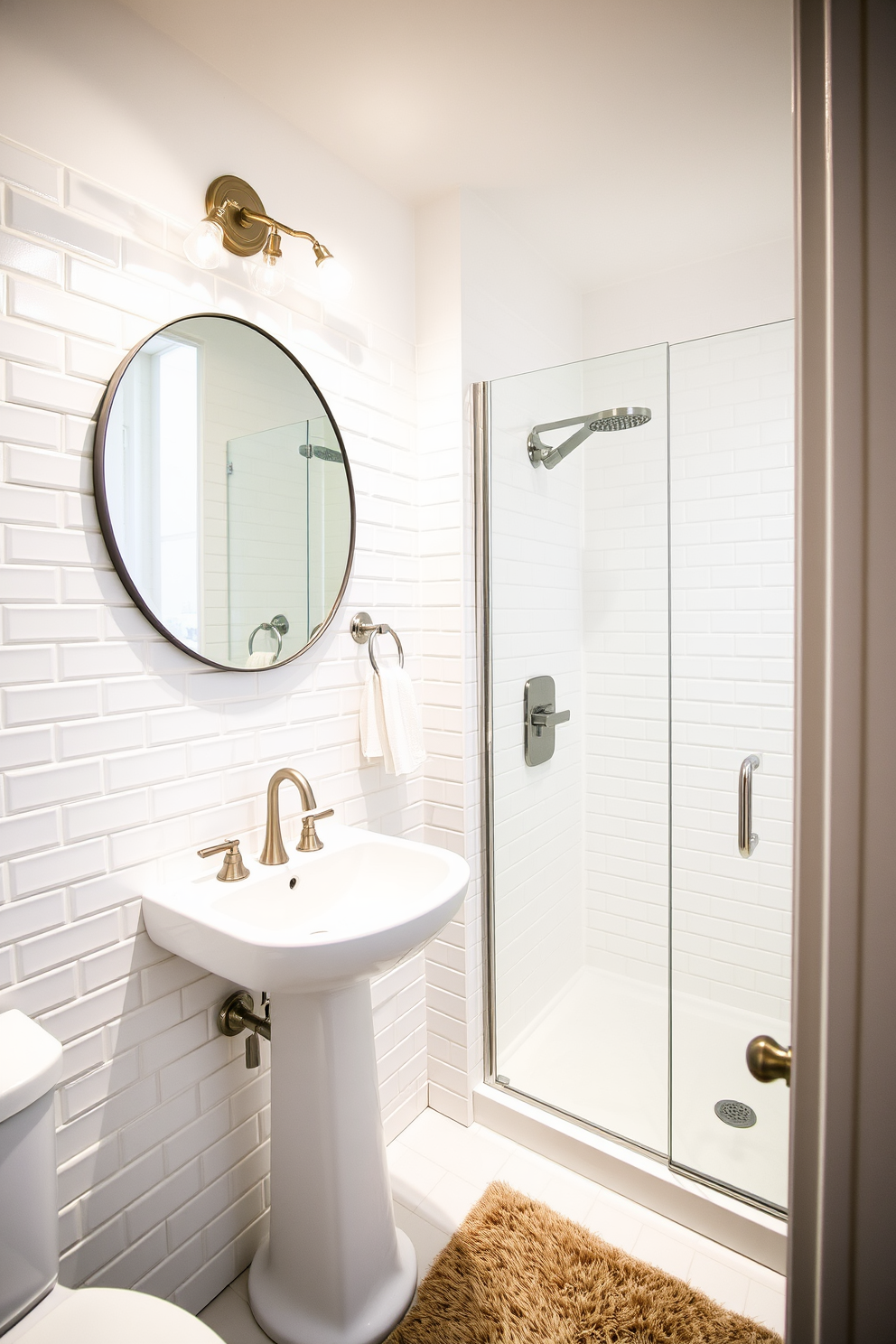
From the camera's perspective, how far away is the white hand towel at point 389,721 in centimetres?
178

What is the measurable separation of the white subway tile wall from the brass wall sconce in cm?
5

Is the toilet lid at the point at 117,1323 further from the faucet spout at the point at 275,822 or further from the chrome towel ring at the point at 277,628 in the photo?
the chrome towel ring at the point at 277,628

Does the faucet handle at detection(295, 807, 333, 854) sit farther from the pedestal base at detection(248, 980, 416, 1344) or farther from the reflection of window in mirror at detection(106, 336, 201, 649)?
the reflection of window in mirror at detection(106, 336, 201, 649)

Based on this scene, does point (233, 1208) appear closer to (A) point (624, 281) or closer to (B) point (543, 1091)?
(B) point (543, 1091)

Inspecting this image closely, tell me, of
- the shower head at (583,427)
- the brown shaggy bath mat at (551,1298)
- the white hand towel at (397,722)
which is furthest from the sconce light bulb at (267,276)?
the brown shaggy bath mat at (551,1298)

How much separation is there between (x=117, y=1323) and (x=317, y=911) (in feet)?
2.35

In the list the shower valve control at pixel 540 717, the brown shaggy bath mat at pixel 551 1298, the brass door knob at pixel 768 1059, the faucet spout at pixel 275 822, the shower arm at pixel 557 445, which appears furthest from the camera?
the shower valve control at pixel 540 717

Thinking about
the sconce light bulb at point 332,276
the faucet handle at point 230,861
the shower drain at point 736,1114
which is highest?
the sconce light bulb at point 332,276

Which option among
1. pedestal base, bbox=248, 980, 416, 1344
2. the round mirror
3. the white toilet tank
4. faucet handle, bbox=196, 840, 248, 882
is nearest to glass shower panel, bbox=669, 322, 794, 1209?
pedestal base, bbox=248, 980, 416, 1344

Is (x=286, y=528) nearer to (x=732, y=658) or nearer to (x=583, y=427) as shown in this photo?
(x=583, y=427)

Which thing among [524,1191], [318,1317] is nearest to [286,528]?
[318,1317]

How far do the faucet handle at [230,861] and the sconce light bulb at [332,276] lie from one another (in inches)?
49.9

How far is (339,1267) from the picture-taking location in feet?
4.43

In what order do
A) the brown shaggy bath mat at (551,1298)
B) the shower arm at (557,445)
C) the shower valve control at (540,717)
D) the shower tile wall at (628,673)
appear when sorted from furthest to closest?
the shower valve control at (540,717) → the shower arm at (557,445) → the shower tile wall at (628,673) → the brown shaggy bath mat at (551,1298)
